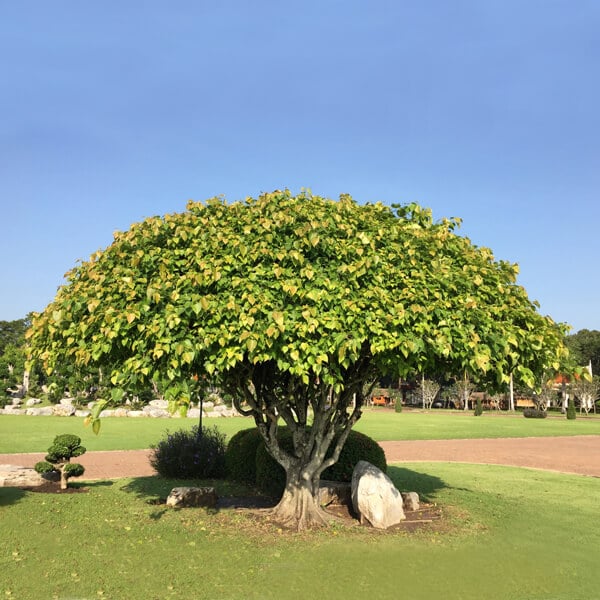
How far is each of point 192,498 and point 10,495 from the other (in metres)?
4.02

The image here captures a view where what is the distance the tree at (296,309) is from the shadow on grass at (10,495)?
337 cm

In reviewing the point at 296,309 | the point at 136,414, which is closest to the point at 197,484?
the point at 296,309

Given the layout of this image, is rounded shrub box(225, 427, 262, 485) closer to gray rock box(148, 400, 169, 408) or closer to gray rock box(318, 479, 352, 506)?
gray rock box(318, 479, 352, 506)

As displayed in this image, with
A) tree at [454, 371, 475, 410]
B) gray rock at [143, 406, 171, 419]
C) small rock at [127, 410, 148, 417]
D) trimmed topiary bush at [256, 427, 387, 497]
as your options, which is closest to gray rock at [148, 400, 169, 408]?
gray rock at [143, 406, 171, 419]

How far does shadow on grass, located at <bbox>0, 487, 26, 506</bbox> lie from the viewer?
11.4 metres

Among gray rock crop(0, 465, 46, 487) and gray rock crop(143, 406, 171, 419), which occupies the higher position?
gray rock crop(0, 465, 46, 487)

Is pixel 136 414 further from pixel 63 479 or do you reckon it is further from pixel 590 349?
pixel 590 349

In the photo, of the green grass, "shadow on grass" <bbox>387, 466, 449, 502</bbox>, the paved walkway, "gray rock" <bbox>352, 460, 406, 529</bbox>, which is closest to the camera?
the green grass

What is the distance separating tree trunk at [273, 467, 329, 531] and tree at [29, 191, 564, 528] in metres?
0.03

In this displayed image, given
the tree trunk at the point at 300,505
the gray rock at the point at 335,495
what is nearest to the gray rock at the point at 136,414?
the gray rock at the point at 335,495

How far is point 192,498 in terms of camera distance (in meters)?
11.7

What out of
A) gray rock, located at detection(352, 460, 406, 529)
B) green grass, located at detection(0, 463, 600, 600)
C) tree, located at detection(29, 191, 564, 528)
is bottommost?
green grass, located at detection(0, 463, 600, 600)

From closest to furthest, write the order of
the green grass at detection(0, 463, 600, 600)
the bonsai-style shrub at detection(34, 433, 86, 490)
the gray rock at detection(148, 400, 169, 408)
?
the green grass at detection(0, 463, 600, 600) < the bonsai-style shrub at detection(34, 433, 86, 490) < the gray rock at detection(148, 400, 169, 408)

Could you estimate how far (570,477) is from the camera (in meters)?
17.8
